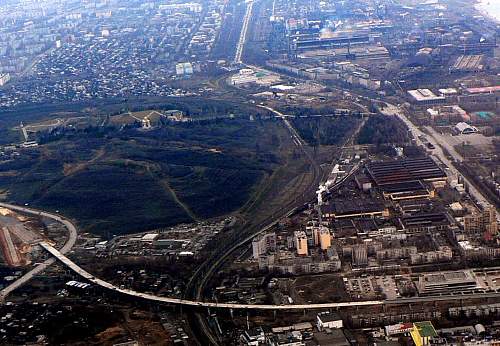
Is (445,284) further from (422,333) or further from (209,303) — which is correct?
(209,303)

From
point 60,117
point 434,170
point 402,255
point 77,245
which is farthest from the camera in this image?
point 60,117

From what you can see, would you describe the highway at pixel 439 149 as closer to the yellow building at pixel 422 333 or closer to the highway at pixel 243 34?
the yellow building at pixel 422 333

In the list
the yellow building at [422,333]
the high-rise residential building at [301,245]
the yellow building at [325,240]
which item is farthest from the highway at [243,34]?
the yellow building at [422,333]

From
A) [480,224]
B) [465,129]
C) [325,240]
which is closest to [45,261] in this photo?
[325,240]

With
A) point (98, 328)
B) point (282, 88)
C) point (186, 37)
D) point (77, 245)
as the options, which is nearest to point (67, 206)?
point (77, 245)

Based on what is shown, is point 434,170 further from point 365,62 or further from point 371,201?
point 365,62

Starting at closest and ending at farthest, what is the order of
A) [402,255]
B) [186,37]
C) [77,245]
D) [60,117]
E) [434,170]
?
[402,255] → [77,245] → [434,170] → [60,117] → [186,37]

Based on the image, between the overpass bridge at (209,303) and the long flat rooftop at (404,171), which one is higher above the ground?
the overpass bridge at (209,303)

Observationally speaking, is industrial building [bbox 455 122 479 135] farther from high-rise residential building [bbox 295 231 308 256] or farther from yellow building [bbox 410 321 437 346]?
yellow building [bbox 410 321 437 346]
